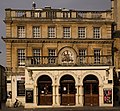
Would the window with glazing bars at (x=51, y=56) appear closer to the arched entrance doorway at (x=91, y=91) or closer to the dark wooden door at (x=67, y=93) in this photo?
the dark wooden door at (x=67, y=93)

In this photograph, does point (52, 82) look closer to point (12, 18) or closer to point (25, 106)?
point (25, 106)

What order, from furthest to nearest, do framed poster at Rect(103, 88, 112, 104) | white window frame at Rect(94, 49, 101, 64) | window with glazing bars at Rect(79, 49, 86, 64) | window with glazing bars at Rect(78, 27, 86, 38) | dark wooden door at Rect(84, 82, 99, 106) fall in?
window with glazing bars at Rect(78, 27, 86, 38)
white window frame at Rect(94, 49, 101, 64)
window with glazing bars at Rect(79, 49, 86, 64)
dark wooden door at Rect(84, 82, 99, 106)
framed poster at Rect(103, 88, 112, 104)

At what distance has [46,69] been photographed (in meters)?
54.1

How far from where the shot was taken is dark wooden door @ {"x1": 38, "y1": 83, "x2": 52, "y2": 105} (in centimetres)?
5416

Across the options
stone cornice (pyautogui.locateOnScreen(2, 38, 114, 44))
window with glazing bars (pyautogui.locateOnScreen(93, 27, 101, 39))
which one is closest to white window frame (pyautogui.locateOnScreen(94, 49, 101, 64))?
stone cornice (pyautogui.locateOnScreen(2, 38, 114, 44))

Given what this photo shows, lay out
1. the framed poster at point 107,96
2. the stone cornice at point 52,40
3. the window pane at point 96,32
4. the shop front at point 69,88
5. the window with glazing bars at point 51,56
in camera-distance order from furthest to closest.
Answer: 1. the window pane at point 96,32
2. the stone cornice at point 52,40
3. the window with glazing bars at point 51,56
4. the shop front at point 69,88
5. the framed poster at point 107,96

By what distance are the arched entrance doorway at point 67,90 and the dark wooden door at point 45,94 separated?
5.30ft

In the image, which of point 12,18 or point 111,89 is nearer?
point 111,89

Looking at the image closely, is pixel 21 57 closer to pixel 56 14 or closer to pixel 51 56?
pixel 51 56

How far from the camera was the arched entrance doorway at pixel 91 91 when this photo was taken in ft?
178

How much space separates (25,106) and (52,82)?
475 cm

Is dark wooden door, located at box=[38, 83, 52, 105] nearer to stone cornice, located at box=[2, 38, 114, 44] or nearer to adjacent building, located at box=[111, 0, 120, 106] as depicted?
stone cornice, located at box=[2, 38, 114, 44]

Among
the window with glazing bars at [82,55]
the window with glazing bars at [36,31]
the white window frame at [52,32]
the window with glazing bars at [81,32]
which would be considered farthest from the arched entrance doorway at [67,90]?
the window with glazing bars at [36,31]

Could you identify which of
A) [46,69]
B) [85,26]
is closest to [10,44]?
[46,69]
